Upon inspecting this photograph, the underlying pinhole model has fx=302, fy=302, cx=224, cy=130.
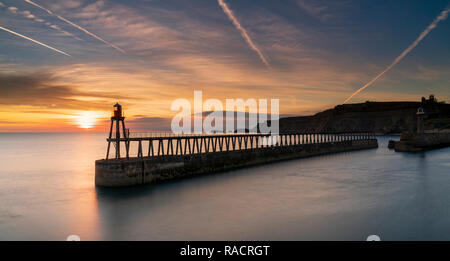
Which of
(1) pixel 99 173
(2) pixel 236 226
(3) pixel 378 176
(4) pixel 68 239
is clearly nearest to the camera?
(4) pixel 68 239

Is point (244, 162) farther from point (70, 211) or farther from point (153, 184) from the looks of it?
point (70, 211)

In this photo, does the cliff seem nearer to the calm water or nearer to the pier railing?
the pier railing

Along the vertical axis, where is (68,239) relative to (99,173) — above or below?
below

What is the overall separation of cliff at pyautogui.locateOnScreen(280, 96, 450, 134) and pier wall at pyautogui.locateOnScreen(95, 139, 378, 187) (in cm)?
9215

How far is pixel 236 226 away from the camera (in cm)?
1245

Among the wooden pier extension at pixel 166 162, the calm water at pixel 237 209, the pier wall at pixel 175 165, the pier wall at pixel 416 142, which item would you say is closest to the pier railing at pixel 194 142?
the wooden pier extension at pixel 166 162

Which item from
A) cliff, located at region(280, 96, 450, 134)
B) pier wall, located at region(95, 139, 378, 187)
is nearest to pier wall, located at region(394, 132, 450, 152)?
pier wall, located at region(95, 139, 378, 187)

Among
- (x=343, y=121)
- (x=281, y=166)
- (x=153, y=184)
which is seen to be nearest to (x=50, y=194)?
(x=153, y=184)

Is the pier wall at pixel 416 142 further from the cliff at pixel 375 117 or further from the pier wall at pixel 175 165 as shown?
the cliff at pixel 375 117

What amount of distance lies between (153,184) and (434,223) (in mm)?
14719

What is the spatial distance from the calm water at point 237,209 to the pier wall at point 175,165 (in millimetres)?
714

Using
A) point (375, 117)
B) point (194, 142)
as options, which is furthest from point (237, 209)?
point (375, 117)

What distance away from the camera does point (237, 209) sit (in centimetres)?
1505

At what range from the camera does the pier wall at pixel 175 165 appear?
17328 mm
